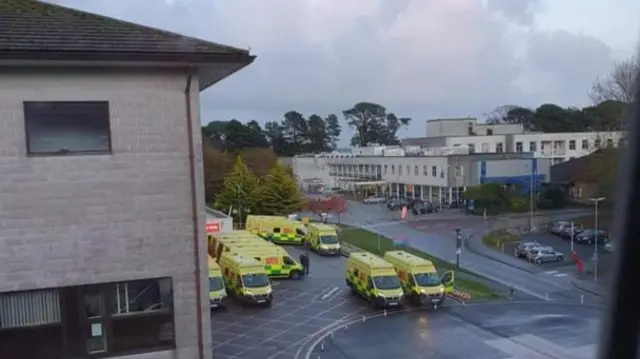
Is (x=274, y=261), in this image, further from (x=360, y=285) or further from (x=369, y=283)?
(x=369, y=283)

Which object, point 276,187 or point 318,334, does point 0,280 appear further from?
point 276,187

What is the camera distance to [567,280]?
13.2 metres

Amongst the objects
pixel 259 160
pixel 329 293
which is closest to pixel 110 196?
pixel 329 293

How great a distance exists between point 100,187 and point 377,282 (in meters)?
7.58

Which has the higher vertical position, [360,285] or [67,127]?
[67,127]

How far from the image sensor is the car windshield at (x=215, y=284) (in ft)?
34.3

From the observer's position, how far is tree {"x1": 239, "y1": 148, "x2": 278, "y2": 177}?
25.1 meters

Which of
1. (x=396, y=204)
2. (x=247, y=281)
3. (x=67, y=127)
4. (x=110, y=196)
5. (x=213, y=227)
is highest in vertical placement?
(x=67, y=127)

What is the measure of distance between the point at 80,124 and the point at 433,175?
2328 cm

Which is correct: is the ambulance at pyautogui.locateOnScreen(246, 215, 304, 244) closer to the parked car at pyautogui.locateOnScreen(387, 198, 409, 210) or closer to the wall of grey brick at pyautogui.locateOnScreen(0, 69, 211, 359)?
the parked car at pyautogui.locateOnScreen(387, 198, 409, 210)

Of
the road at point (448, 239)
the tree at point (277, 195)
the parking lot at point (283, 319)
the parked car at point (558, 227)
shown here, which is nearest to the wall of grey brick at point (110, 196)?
the parking lot at point (283, 319)

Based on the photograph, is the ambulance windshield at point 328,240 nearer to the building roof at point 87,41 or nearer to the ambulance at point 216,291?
the ambulance at point 216,291

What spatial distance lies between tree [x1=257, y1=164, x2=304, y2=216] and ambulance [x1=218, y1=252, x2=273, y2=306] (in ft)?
31.2

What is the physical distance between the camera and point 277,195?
21453mm
